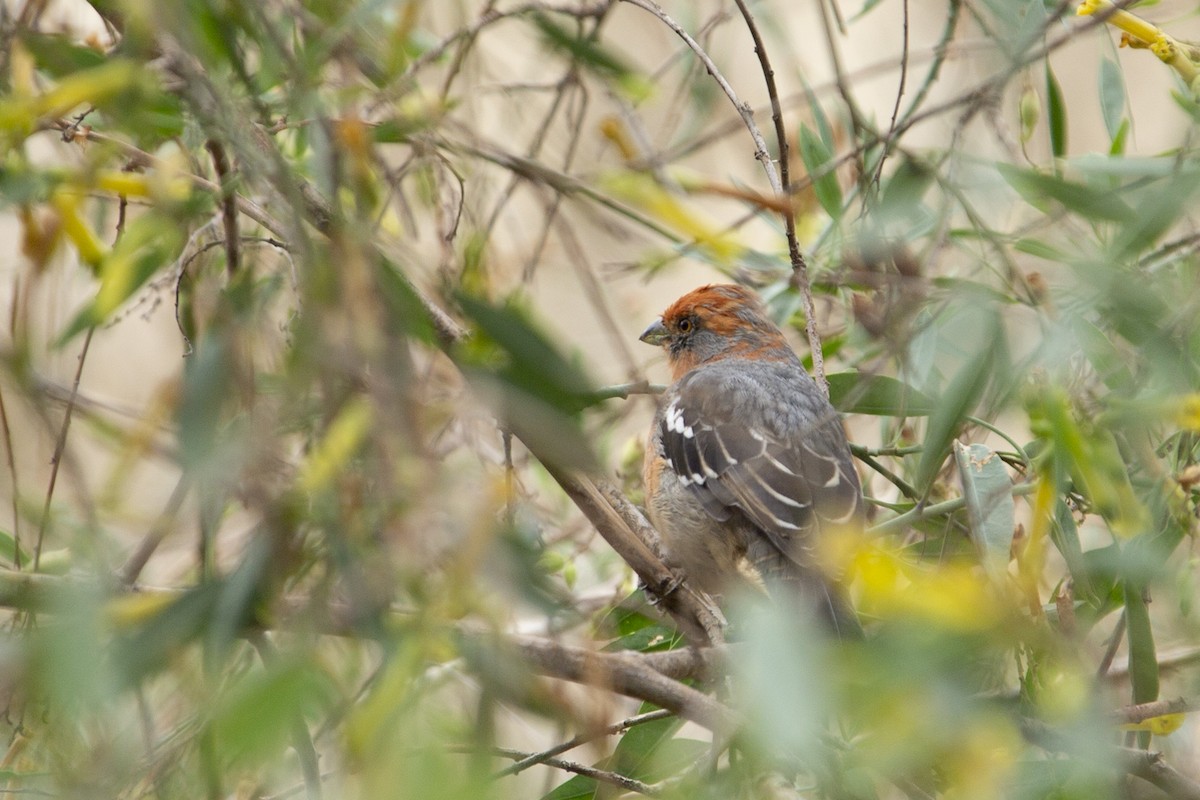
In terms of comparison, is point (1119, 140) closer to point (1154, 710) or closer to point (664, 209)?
point (1154, 710)

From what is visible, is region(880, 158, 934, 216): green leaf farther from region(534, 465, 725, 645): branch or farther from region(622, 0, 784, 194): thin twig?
region(534, 465, 725, 645): branch

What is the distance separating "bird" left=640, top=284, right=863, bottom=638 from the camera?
12.2 ft

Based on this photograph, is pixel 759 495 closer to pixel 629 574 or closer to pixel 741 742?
pixel 629 574

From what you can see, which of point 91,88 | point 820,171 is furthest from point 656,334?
point 91,88

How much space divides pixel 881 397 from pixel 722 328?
72.4 inches

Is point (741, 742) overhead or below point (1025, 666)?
below

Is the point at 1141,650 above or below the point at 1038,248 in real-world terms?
below

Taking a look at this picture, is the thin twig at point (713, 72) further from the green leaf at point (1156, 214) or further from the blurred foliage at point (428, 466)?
the green leaf at point (1156, 214)

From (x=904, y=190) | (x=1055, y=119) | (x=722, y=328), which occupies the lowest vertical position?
(x=904, y=190)

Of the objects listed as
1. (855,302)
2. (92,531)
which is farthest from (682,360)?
(92,531)

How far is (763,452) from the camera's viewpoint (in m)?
4.08

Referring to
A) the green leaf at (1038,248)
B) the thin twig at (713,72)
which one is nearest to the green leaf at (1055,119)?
the green leaf at (1038,248)

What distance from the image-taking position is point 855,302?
254 cm

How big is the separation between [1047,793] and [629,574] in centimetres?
184
